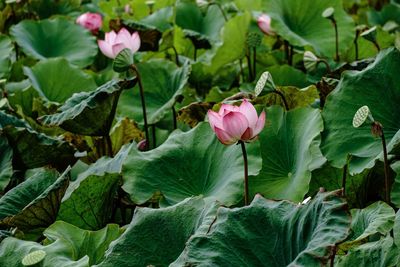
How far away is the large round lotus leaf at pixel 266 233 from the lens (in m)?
1.31

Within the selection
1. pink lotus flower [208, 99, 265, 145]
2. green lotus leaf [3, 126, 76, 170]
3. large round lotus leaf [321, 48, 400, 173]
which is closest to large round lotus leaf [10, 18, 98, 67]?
green lotus leaf [3, 126, 76, 170]

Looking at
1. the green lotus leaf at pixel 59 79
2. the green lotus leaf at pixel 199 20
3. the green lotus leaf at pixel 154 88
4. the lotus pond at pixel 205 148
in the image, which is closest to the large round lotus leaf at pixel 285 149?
the lotus pond at pixel 205 148

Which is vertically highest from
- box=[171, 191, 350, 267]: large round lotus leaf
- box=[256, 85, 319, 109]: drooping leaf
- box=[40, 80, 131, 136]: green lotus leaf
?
box=[171, 191, 350, 267]: large round lotus leaf

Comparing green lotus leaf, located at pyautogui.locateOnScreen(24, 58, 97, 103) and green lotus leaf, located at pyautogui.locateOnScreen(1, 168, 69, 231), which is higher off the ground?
green lotus leaf, located at pyautogui.locateOnScreen(1, 168, 69, 231)

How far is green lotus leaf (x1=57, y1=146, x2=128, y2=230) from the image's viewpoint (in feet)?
6.10

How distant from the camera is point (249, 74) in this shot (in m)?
2.84

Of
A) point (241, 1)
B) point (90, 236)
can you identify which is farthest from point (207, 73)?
point (90, 236)

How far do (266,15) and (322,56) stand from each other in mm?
267

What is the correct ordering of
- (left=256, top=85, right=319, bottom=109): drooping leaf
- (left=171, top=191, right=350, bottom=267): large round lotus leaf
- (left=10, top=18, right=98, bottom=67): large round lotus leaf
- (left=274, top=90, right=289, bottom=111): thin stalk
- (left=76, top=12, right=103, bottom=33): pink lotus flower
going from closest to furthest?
1. (left=171, top=191, right=350, bottom=267): large round lotus leaf
2. (left=274, top=90, right=289, bottom=111): thin stalk
3. (left=256, top=85, right=319, bottom=109): drooping leaf
4. (left=10, top=18, right=98, bottom=67): large round lotus leaf
5. (left=76, top=12, right=103, bottom=33): pink lotus flower

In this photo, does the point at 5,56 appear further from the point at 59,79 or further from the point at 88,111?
the point at 88,111

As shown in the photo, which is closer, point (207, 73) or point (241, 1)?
point (207, 73)

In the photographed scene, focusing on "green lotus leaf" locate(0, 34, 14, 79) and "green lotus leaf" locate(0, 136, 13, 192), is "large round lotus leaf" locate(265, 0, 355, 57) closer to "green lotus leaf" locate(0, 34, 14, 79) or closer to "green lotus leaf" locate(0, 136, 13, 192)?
"green lotus leaf" locate(0, 34, 14, 79)

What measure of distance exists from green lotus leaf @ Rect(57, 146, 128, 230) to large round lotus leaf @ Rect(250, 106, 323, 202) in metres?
0.32

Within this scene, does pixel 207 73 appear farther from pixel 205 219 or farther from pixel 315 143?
pixel 205 219
